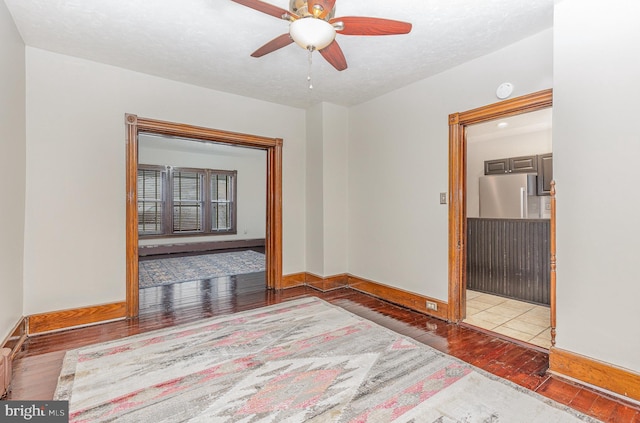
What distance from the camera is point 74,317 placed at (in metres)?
3.07

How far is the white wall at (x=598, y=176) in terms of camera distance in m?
1.90

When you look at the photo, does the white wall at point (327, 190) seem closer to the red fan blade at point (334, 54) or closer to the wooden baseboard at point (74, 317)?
the red fan blade at point (334, 54)

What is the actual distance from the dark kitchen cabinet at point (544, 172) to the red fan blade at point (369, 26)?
158 inches

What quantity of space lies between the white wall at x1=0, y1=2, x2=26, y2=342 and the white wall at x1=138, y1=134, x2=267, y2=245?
4413mm

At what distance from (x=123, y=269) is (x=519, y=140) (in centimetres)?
611

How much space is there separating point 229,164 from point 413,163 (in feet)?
20.5

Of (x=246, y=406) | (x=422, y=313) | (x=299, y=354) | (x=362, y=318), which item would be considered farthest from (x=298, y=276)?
(x=246, y=406)

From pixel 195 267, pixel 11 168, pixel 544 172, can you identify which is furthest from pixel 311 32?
pixel 195 267

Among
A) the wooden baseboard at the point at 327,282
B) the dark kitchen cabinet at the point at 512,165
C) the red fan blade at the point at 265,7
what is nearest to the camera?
the red fan blade at the point at 265,7

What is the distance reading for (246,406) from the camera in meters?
1.84

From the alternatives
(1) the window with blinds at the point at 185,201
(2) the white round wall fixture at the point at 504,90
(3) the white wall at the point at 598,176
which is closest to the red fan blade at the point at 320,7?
(3) the white wall at the point at 598,176

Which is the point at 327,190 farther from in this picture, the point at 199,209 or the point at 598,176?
the point at 199,209

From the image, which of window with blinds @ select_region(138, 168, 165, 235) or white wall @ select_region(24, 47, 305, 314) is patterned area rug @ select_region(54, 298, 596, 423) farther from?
window with blinds @ select_region(138, 168, 165, 235)

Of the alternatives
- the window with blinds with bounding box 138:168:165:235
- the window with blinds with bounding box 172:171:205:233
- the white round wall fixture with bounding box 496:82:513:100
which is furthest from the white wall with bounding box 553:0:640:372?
the window with blinds with bounding box 138:168:165:235
